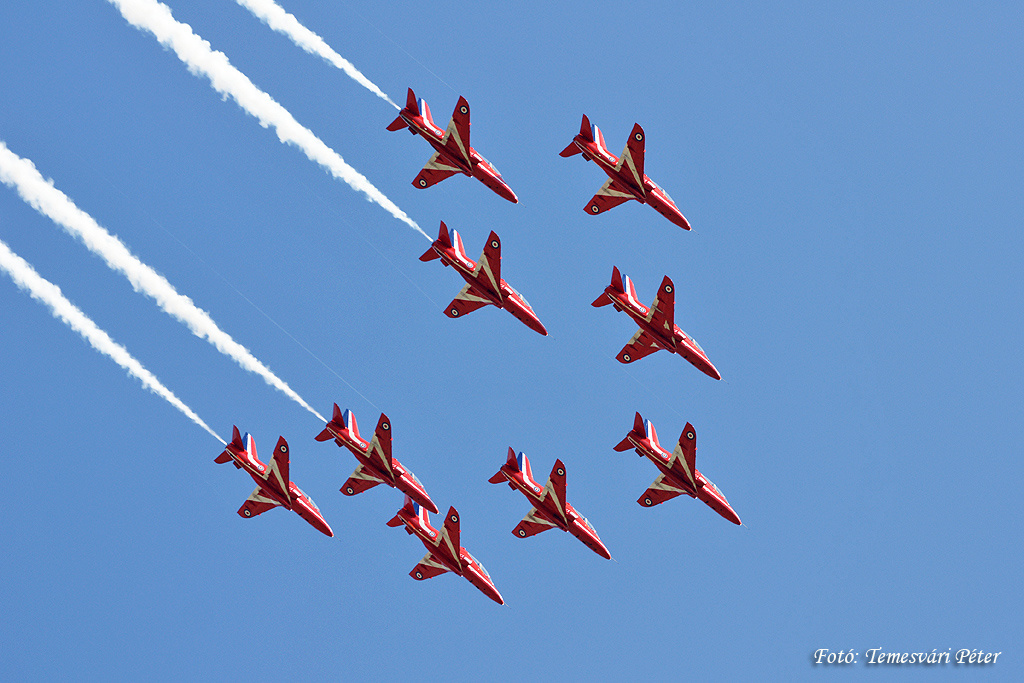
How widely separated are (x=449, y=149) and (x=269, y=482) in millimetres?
15771

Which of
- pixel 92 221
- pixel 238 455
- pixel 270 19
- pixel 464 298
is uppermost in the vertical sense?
pixel 270 19

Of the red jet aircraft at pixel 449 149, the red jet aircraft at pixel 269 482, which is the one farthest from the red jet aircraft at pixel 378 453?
the red jet aircraft at pixel 449 149

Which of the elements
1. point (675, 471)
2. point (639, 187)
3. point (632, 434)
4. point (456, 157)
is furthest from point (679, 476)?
point (456, 157)

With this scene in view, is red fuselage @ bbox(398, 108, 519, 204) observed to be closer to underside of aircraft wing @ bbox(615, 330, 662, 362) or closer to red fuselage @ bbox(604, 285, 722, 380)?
red fuselage @ bbox(604, 285, 722, 380)

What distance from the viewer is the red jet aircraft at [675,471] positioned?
2719 inches

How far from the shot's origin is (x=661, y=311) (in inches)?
2721

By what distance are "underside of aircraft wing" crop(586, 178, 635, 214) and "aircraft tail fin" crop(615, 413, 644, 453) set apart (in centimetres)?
927

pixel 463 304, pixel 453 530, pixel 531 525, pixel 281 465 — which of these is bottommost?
pixel 281 465

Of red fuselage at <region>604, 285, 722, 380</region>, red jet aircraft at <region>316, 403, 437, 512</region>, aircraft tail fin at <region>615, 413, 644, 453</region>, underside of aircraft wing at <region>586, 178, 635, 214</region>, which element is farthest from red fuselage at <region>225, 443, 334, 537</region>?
underside of aircraft wing at <region>586, 178, 635, 214</region>

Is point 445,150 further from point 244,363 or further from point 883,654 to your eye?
point 883,654

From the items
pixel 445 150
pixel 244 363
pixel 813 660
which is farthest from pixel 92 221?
pixel 813 660

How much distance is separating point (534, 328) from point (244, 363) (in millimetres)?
12213

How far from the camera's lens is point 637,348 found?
71000mm

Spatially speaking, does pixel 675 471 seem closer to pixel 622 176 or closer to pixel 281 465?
pixel 622 176
